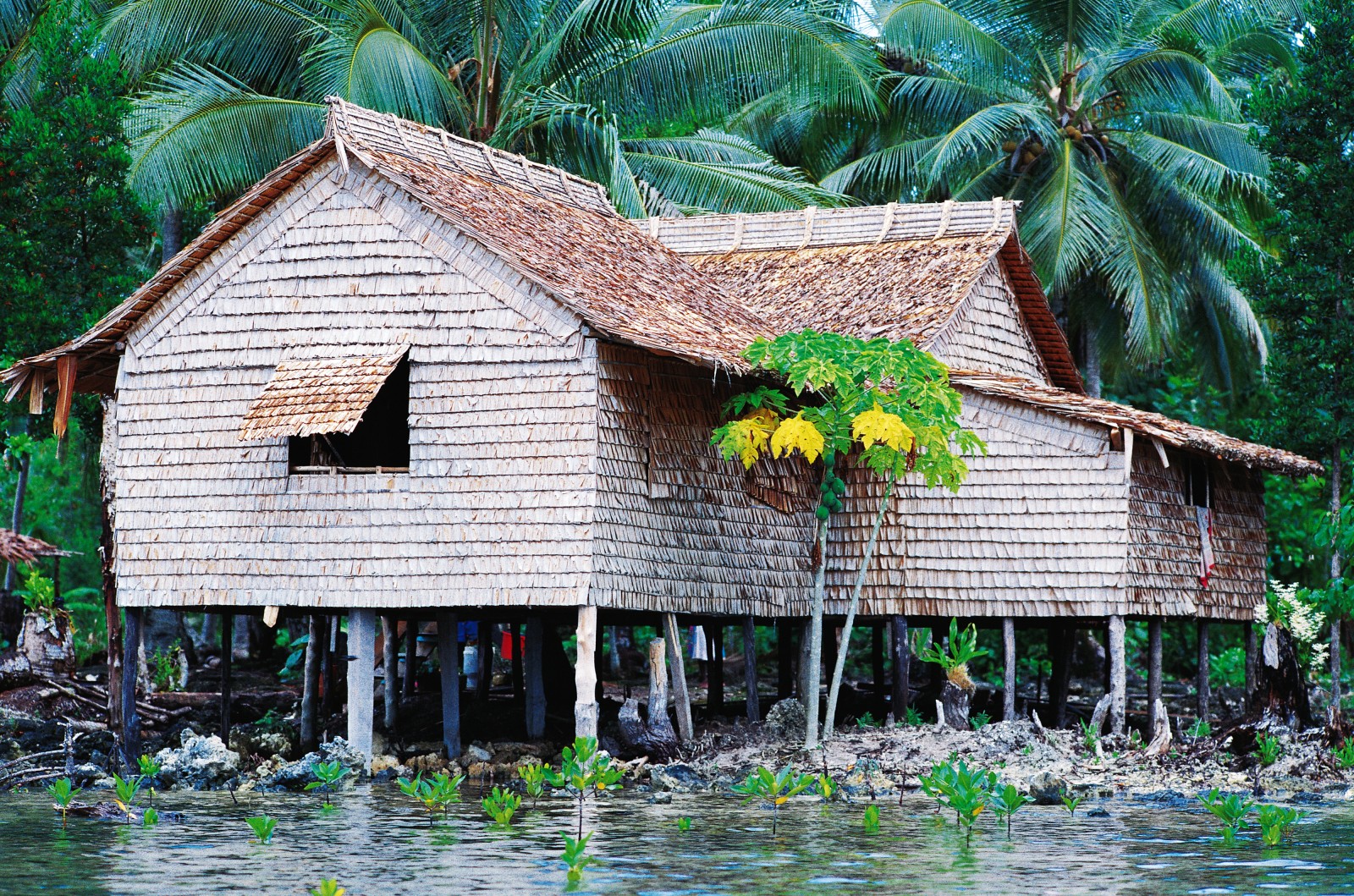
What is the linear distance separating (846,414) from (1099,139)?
14000mm

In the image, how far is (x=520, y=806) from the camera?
15.0m

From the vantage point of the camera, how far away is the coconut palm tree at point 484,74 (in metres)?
23.1

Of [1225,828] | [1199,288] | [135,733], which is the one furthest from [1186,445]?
[1199,288]

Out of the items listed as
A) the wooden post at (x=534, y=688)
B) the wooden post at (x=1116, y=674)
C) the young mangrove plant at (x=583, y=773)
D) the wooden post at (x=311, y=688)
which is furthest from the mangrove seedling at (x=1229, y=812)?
the wooden post at (x=311, y=688)

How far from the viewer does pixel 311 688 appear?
788 inches

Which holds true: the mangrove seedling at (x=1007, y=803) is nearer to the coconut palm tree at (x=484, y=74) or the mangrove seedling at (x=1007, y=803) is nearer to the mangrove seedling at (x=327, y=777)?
the mangrove seedling at (x=327, y=777)

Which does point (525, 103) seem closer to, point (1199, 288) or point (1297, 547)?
point (1199, 288)

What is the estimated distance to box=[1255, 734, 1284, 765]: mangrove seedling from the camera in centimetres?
1745

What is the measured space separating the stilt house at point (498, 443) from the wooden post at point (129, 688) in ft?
1.69

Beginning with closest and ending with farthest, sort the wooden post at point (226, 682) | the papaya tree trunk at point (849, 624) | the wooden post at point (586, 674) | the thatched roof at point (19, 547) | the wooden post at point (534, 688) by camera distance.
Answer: the thatched roof at point (19, 547), the wooden post at point (586, 674), the papaya tree trunk at point (849, 624), the wooden post at point (226, 682), the wooden post at point (534, 688)

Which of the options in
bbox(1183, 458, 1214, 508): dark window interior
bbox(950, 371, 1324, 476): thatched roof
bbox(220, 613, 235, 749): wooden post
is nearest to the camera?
bbox(950, 371, 1324, 476): thatched roof

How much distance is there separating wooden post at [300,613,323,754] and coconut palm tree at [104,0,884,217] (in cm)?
648

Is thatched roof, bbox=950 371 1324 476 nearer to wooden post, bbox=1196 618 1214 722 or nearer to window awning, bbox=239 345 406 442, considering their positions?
wooden post, bbox=1196 618 1214 722

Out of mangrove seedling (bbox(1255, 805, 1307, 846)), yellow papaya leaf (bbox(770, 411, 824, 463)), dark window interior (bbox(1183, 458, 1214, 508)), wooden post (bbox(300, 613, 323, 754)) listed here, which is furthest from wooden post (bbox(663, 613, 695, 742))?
mangrove seedling (bbox(1255, 805, 1307, 846))
